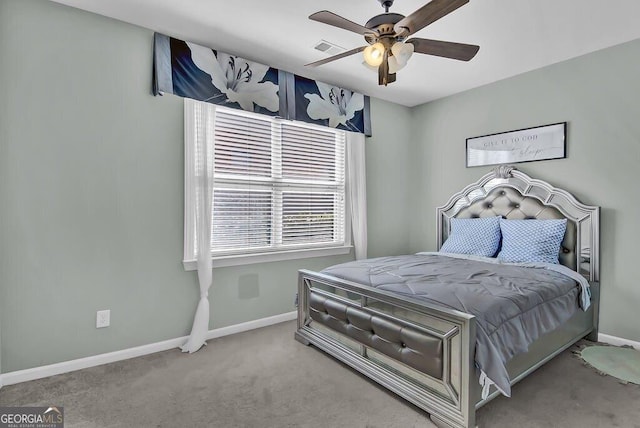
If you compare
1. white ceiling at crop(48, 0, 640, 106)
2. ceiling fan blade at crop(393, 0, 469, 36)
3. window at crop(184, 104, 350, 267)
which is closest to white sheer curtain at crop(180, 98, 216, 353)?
window at crop(184, 104, 350, 267)

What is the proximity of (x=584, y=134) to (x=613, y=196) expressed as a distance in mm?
596

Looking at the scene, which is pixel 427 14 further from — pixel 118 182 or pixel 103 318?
pixel 103 318

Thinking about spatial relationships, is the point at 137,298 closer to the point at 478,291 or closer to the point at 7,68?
the point at 7,68

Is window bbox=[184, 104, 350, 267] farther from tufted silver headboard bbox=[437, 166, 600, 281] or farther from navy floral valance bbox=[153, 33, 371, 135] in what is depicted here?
tufted silver headboard bbox=[437, 166, 600, 281]

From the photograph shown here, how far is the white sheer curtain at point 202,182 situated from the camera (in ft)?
8.89

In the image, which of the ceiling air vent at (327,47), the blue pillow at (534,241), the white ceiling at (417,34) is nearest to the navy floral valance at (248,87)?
the white ceiling at (417,34)

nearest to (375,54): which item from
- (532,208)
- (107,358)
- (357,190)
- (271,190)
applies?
(271,190)

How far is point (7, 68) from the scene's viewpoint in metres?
2.07

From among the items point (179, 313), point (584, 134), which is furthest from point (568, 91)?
point (179, 313)

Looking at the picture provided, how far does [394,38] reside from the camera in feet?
6.38

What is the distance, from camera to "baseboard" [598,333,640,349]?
264 centimetres

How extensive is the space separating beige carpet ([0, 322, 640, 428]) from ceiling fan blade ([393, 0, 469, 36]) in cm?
212

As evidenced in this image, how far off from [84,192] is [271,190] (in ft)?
4.92

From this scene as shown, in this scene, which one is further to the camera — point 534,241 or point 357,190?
point 357,190
